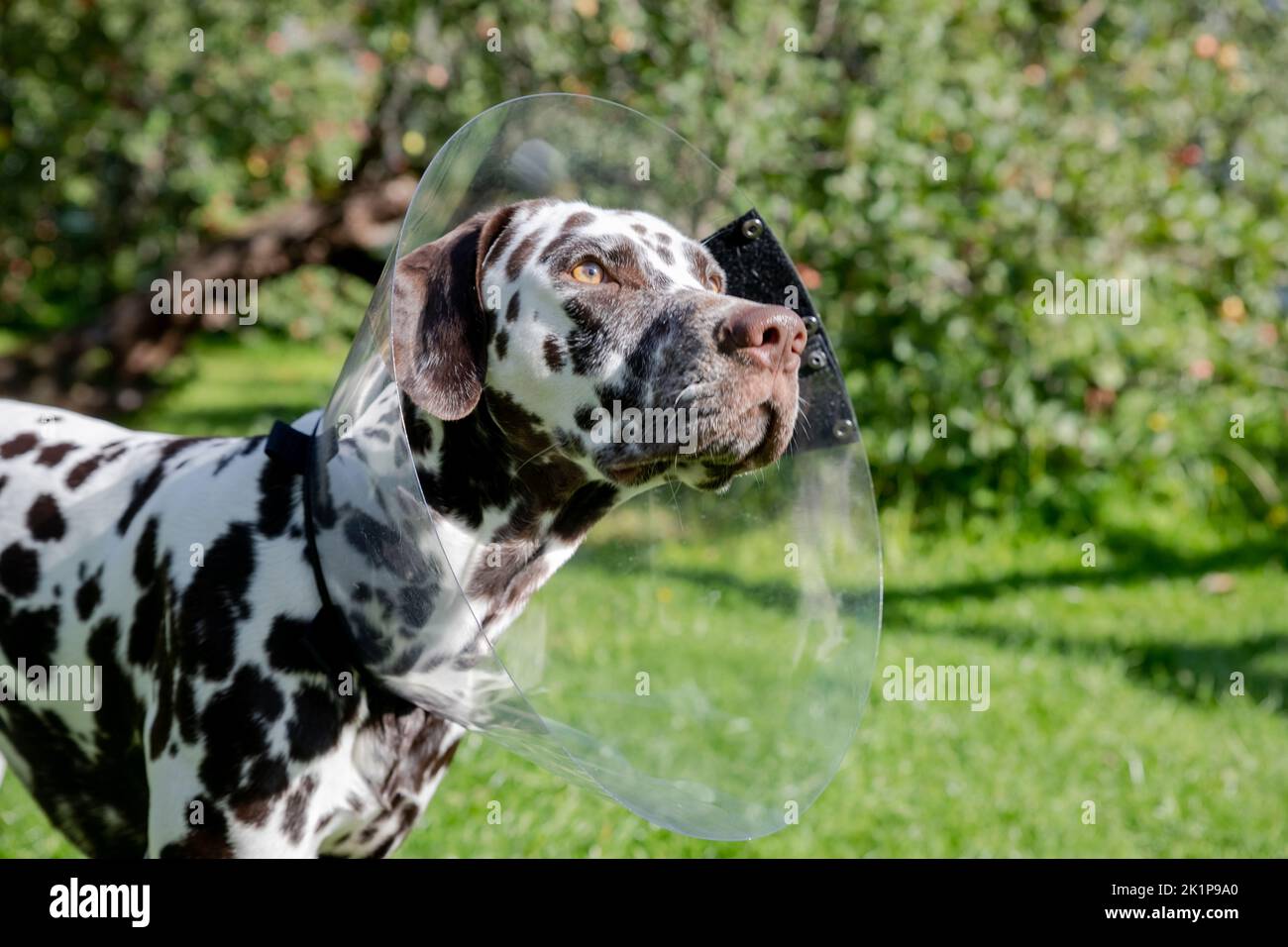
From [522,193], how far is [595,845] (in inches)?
75.0

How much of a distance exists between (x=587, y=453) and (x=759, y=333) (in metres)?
0.39

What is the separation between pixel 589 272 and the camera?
223cm

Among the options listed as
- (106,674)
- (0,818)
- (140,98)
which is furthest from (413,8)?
(106,674)

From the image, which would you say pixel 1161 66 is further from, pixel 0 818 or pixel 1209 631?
pixel 0 818

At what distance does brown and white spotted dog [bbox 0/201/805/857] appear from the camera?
6.97 ft

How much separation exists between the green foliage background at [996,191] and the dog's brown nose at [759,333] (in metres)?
3.97

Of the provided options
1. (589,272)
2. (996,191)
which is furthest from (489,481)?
(996,191)

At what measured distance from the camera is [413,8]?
6.94 m

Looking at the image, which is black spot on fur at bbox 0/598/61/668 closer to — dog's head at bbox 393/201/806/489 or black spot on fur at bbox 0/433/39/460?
black spot on fur at bbox 0/433/39/460

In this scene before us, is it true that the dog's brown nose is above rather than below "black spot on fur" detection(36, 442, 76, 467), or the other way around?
above

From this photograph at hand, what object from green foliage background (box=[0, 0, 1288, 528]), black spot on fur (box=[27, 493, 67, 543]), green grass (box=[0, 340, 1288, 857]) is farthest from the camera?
green foliage background (box=[0, 0, 1288, 528])

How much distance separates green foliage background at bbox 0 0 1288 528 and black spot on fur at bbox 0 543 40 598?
4130 millimetres

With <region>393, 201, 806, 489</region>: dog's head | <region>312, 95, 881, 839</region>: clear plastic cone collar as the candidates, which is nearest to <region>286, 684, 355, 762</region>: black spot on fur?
<region>312, 95, 881, 839</region>: clear plastic cone collar

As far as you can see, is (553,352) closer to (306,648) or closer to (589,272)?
(589,272)
